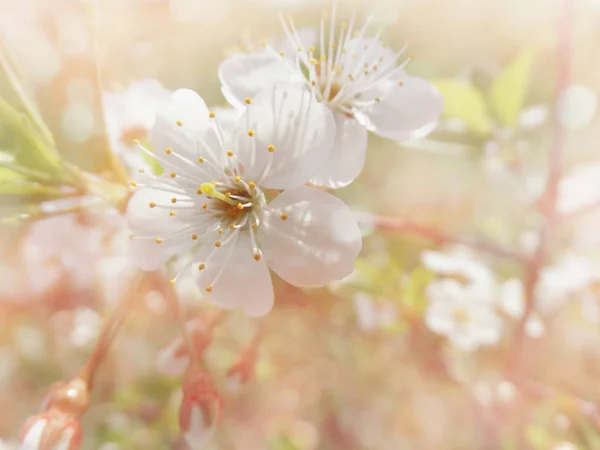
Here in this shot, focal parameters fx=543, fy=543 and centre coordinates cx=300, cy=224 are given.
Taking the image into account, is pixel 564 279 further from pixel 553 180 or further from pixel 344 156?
pixel 344 156

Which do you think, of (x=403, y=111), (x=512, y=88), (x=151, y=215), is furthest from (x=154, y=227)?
(x=512, y=88)

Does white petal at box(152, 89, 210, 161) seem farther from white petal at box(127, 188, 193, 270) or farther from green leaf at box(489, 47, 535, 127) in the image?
green leaf at box(489, 47, 535, 127)

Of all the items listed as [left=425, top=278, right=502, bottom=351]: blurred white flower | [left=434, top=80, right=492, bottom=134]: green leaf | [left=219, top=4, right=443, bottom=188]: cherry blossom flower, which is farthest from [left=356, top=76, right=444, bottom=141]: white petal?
[left=425, top=278, right=502, bottom=351]: blurred white flower

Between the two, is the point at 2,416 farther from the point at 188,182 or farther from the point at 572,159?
the point at 572,159

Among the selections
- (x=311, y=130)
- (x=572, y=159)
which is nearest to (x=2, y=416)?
(x=311, y=130)

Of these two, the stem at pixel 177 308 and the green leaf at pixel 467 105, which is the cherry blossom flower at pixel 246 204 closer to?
the stem at pixel 177 308
